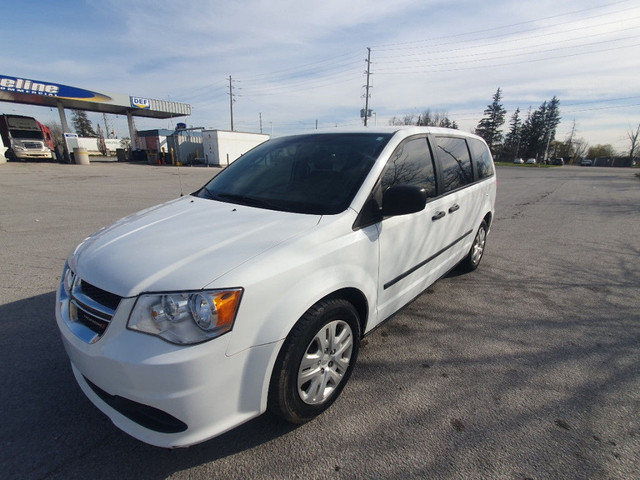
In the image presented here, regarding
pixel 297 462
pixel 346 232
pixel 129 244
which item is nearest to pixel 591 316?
pixel 346 232

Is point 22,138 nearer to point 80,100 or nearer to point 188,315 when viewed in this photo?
point 80,100

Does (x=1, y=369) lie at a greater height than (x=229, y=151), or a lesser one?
lesser

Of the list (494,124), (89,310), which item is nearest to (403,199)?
(89,310)

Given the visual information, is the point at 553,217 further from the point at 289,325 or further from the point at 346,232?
the point at 289,325

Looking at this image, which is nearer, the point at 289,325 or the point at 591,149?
the point at 289,325

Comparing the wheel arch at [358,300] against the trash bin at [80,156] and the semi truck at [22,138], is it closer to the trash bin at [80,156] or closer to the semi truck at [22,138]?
the trash bin at [80,156]

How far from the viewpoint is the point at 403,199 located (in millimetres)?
2137

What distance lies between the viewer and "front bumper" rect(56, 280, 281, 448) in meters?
1.45

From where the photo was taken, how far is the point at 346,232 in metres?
2.05

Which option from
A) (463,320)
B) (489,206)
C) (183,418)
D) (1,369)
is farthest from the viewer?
(489,206)

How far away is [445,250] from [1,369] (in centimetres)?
380

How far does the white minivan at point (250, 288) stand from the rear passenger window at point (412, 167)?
0.02 meters

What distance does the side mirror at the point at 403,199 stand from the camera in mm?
2127

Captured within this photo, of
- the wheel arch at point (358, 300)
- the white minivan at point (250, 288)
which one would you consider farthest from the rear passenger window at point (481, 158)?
the wheel arch at point (358, 300)
